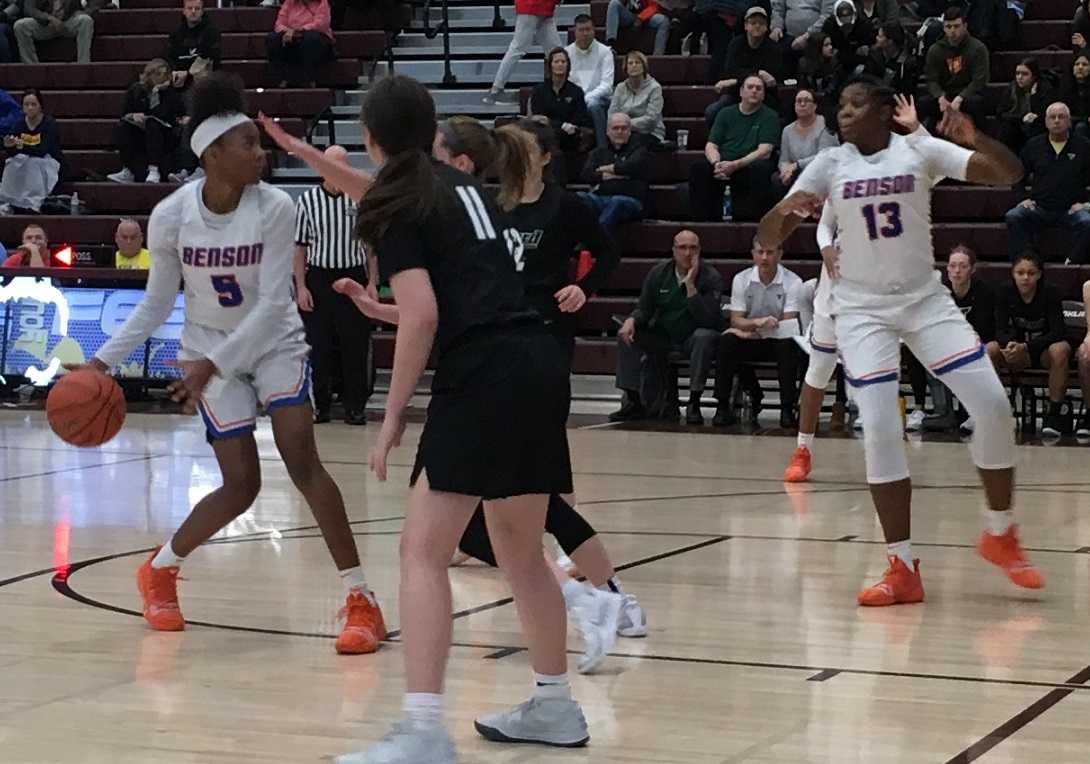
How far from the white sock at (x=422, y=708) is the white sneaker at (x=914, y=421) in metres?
9.75

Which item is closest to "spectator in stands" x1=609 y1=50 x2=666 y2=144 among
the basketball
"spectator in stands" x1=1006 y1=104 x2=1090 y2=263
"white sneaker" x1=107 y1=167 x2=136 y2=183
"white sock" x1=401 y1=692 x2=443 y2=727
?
"spectator in stands" x1=1006 y1=104 x2=1090 y2=263

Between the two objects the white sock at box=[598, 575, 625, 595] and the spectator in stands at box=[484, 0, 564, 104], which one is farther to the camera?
the spectator in stands at box=[484, 0, 564, 104]

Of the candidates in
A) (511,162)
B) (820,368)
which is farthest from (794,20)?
(511,162)

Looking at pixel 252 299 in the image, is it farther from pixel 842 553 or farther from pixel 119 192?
pixel 119 192

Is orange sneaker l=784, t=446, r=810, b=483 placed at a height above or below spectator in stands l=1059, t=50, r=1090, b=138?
below

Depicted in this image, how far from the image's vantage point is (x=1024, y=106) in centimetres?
1549

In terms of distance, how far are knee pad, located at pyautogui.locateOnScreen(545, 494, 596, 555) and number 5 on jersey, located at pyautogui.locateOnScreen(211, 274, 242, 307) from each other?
1.24 m

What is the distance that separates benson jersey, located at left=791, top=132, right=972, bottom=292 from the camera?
6.89 meters

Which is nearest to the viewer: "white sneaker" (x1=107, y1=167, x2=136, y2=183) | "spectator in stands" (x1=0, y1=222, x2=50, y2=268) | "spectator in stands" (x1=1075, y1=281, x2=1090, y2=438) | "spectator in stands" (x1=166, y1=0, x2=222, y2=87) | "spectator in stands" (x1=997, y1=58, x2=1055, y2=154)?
"spectator in stands" (x1=1075, y1=281, x2=1090, y2=438)

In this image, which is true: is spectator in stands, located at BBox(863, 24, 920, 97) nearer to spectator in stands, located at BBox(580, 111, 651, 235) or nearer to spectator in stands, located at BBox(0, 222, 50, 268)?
spectator in stands, located at BBox(580, 111, 651, 235)

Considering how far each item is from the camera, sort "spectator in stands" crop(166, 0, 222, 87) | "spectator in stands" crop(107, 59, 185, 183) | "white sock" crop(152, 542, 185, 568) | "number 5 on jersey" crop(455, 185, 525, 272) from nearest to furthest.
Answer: "number 5 on jersey" crop(455, 185, 525, 272) → "white sock" crop(152, 542, 185, 568) → "spectator in stands" crop(107, 59, 185, 183) → "spectator in stands" crop(166, 0, 222, 87)

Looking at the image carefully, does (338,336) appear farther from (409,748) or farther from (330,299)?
(409,748)

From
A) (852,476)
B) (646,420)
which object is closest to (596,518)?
(852,476)

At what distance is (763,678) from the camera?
5.38 metres
